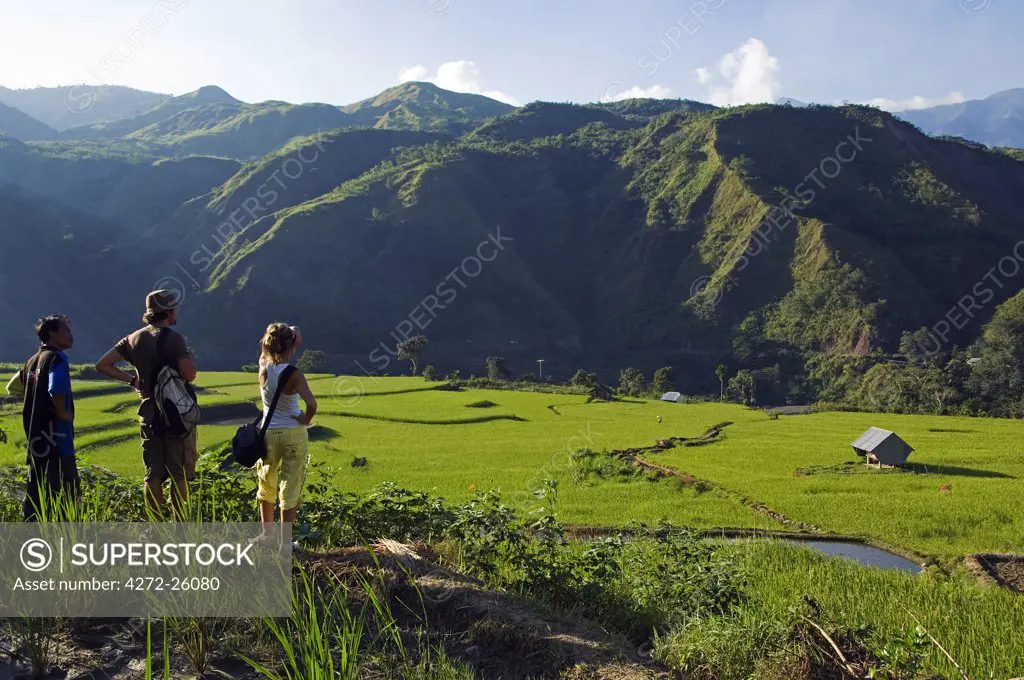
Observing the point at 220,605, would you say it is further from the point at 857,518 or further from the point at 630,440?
the point at 630,440

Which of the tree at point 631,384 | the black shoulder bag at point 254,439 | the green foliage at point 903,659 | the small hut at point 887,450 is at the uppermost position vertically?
the black shoulder bag at point 254,439

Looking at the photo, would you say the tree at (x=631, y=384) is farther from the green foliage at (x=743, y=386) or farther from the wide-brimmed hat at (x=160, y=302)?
the wide-brimmed hat at (x=160, y=302)

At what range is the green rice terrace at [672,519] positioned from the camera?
12.2 ft

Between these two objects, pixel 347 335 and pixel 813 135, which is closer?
Result: pixel 347 335

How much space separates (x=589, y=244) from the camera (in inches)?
5236

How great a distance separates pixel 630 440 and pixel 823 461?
6689 mm

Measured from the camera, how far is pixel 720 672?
3.63m

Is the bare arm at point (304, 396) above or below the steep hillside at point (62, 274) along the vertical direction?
below

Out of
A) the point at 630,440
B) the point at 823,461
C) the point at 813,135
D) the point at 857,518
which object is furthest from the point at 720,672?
the point at 813,135

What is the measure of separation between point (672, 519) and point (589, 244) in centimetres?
12192

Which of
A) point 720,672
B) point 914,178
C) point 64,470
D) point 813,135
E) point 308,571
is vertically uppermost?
point 813,135

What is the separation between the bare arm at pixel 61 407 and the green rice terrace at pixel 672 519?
1.15 meters

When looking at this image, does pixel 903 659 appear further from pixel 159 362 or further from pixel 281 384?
pixel 159 362

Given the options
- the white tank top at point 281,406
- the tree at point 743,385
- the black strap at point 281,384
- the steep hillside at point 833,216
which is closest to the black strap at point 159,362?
the white tank top at point 281,406
